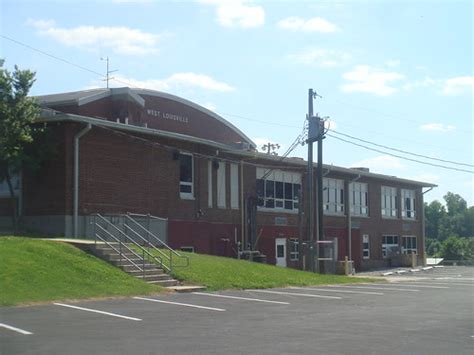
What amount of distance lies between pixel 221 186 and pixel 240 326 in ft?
67.6

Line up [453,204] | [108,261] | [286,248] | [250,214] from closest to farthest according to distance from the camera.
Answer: [108,261] < [250,214] < [286,248] < [453,204]

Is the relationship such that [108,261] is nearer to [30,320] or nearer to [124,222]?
[124,222]

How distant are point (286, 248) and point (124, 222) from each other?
14382 millimetres

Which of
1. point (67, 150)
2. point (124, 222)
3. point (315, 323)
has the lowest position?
point (315, 323)

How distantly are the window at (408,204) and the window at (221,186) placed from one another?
2127cm

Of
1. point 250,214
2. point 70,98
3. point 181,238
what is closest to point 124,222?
point 181,238

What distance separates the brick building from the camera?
2452cm

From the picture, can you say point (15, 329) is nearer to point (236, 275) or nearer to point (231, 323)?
point (231, 323)

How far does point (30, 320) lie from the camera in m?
12.3

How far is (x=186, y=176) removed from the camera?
3030 cm

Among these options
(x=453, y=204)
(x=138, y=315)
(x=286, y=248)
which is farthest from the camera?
(x=453, y=204)

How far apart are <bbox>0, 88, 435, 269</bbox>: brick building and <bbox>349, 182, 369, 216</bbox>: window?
0.10 m

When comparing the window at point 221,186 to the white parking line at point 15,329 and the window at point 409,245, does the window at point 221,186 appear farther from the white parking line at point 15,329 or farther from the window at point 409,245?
the white parking line at point 15,329

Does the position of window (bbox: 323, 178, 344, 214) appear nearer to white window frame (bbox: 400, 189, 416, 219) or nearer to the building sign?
white window frame (bbox: 400, 189, 416, 219)
